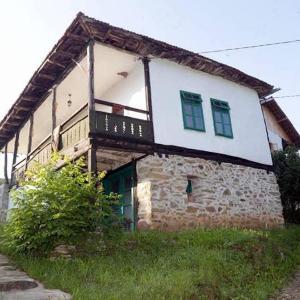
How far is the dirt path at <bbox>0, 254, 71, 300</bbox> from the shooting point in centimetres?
466

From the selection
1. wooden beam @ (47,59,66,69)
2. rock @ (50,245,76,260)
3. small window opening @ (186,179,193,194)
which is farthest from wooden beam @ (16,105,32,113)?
rock @ (50,245,76,260)

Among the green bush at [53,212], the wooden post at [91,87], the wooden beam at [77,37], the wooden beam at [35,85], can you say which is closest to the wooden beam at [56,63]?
the wooden beam at [77,37]

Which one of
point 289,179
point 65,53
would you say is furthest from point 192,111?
point 289,179

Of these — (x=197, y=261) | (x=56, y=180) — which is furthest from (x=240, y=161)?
(x=56, y=180)

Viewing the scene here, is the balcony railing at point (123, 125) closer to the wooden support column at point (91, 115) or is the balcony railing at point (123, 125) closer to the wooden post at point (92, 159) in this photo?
the wooden support column at point (91, 115)

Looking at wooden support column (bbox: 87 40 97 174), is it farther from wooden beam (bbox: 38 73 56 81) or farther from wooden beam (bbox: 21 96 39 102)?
wooden beam (bbox: 21 96 39 102)

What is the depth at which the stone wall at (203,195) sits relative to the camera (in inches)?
386

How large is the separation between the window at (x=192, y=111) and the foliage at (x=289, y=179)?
183 inches

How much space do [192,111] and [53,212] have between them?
598 cm

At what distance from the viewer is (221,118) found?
1221cm

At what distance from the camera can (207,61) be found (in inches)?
469

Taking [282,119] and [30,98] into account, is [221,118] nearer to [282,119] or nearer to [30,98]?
[30,98]

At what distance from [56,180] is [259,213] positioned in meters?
7.26

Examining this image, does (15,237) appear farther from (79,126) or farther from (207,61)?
(207,61)
